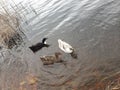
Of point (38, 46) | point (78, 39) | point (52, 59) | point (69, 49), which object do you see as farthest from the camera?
point (38, 46)

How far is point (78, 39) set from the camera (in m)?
11.7

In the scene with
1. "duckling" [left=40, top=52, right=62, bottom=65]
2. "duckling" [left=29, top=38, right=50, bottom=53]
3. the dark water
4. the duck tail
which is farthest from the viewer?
"duckling" [left=29, top=38, right=50, bottom=53]

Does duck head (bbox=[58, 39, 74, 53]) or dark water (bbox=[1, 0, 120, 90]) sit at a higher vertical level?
duck head (bbox=[58, 39, 74, 53])

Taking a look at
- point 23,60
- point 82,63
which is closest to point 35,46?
point 23,60

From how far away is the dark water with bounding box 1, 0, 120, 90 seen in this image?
29.6ft

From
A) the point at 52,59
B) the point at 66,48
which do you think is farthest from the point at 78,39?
the point at 52,59

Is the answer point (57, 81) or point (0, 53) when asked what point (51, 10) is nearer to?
point (0, 53)

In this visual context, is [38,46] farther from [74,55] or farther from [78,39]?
[74,55]

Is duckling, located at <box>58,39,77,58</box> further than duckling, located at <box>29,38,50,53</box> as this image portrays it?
No

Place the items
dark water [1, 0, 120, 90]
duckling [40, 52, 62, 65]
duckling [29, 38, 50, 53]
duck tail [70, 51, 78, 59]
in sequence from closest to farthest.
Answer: dark water [1, 0, 120, 90] → duck tail [70, 51, 78, 59] → duckling [40, 52, 62, 65] → duckling [29, 38, 50, 53]

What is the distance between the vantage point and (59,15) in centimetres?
1573

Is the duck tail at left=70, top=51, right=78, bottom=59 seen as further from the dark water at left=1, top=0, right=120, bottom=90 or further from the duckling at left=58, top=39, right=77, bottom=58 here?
the dark water at left=1, top=0, right=120, bottom=90

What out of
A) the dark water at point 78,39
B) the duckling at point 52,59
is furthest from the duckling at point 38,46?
the duckling at point 52,59

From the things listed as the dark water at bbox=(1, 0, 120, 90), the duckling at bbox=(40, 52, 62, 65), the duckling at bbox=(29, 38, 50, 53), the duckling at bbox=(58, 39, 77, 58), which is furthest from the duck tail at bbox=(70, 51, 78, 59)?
the duckling at bbox=(29, 38, 50, 53)
